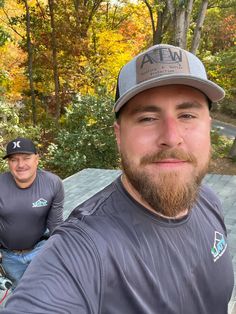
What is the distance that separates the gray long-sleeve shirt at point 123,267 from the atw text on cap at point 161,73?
16.8 inches

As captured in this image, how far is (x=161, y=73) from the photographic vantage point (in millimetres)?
1198

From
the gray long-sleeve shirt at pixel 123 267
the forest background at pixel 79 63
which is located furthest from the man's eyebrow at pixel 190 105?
the forest background at pixel 79 63

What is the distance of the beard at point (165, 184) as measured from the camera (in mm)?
1243

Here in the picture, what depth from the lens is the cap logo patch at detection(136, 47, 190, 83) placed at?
3.96ft

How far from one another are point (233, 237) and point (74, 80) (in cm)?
1103

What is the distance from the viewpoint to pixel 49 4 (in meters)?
13.8

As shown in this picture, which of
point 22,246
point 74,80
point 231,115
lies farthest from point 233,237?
point 231,115

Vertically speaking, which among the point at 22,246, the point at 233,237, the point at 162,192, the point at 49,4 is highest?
the point at 49,4

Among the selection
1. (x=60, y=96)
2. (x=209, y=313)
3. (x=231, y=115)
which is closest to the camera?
(x=209, y=313)

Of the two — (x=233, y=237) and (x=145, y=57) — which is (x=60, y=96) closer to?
(x=233, y=237)

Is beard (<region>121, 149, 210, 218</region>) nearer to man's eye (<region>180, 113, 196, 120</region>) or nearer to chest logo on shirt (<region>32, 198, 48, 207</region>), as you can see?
man's eye (<region>180, 113, 196, 120</region>)

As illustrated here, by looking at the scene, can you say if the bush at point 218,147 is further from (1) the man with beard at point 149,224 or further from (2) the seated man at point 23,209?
(1) the man with beard at point 149,224

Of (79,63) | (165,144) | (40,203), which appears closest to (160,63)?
(165,144)

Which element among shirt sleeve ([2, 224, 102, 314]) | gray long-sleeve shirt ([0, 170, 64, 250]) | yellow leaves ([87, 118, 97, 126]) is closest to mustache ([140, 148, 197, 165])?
shirt sleeve ([2, 224, 102, 314])
